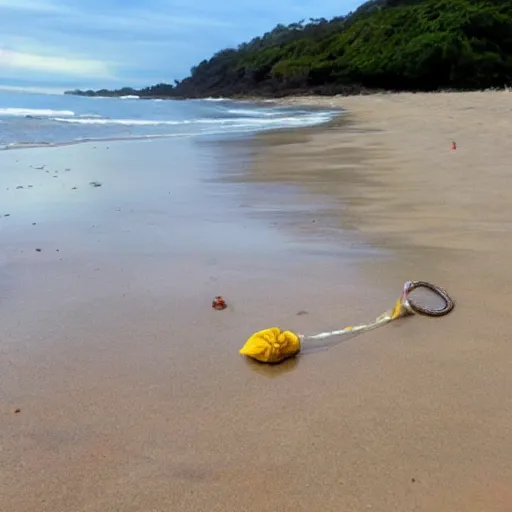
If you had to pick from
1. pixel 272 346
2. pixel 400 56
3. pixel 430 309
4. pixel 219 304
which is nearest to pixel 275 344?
pixel 272 346

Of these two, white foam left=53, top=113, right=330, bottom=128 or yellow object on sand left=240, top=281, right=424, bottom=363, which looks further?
white foam left=53, top=113, right=330, bottom=128

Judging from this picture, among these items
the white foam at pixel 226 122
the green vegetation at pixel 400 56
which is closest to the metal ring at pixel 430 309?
the white foam at pixel 226 122

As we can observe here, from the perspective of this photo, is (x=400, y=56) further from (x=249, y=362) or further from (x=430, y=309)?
(x=249, y=362)

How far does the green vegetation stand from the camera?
128 feet

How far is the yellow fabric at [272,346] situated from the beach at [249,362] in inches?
2.2

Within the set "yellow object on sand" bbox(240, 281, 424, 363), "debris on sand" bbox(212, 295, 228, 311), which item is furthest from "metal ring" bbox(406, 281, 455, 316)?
"debris on sand" bbox(212, 295, 228, 311)

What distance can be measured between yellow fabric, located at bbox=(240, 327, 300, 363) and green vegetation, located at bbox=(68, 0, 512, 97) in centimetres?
3930

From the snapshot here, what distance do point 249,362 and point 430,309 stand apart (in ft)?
2.85

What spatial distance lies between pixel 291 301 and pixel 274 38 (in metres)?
85.8

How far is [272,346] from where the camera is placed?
2098 millimetres

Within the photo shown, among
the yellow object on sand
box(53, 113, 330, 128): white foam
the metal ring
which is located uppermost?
the yellow object on sand

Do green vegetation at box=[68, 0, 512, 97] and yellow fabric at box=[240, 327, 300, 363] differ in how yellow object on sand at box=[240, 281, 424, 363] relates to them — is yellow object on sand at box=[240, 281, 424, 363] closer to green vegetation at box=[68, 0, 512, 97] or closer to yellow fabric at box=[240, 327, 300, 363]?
yellow fabric at box=[240, 327, 300, 363]

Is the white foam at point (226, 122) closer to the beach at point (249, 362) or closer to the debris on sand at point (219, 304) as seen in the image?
the beach at point (249, 362)

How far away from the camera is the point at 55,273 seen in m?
3.12
